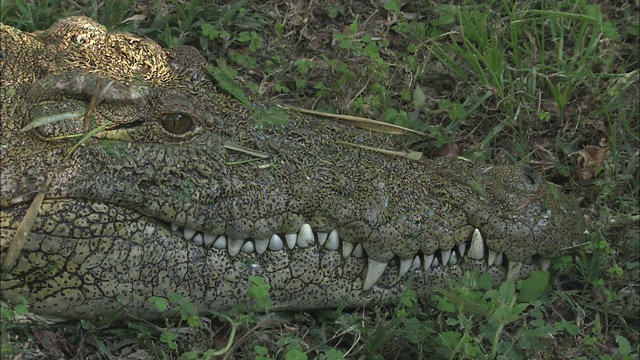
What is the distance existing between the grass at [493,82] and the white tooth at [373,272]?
7.7 inches

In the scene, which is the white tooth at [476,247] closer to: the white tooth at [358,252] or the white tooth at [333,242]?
the white tooth at [358,252]

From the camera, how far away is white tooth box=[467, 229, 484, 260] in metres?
3.69

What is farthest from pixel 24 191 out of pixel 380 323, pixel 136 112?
pixel 380 323

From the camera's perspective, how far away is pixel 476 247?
12.1ft

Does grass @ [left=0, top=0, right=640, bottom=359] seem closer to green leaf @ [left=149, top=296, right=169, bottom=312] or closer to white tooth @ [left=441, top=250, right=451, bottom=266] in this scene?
white tooth @ [left=441, top=250, right=451, bottom=266]

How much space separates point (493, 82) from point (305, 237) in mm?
1966

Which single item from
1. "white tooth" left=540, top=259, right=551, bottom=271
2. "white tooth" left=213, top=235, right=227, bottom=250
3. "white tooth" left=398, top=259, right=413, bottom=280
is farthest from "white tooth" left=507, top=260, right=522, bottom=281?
"white tooth" left=213, top=235, right=227, bottom=250

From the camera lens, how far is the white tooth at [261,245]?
346 cm

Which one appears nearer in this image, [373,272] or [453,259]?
[373,272]

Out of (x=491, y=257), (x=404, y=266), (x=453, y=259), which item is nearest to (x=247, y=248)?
(x=404, y=266)

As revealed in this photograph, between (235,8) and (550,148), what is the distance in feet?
6.81

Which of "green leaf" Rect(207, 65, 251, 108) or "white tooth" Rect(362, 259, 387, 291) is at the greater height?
Answer: "green leaf" Rect(207, 65, 251, 108)

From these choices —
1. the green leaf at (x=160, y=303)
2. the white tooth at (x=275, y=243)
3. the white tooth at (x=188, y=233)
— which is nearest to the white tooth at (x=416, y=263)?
the white tooth at (x=275, y=243)

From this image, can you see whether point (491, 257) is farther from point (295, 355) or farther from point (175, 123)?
point (175, 123)
